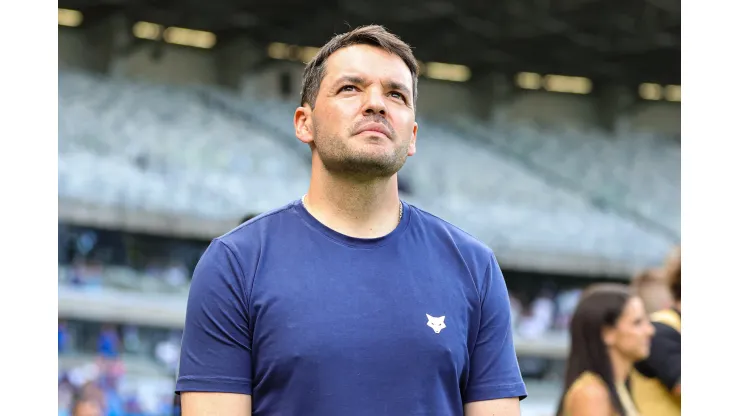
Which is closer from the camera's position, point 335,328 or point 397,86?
point 335,328

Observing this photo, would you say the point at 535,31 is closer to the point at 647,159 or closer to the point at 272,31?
the point at 647,159

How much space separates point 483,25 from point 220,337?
56.3ft

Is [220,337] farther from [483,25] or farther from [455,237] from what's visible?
[483,25]

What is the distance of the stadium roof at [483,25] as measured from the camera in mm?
17453

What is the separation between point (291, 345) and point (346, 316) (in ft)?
0.37

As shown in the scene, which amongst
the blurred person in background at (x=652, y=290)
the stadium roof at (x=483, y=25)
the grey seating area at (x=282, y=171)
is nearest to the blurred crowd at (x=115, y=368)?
the grey seating area at (x=282, y=171)

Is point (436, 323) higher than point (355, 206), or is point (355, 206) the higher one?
point (355, 206)

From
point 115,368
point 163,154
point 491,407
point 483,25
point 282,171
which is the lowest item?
point 115,368

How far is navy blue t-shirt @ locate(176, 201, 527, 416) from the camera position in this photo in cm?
177

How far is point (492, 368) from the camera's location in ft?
6.26

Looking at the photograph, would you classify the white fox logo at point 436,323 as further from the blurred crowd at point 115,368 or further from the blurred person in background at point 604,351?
the blurred crowd at point 115,368

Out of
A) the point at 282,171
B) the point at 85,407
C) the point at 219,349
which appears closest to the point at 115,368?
the point at 85,407

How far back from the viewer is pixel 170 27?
18297 millimetres

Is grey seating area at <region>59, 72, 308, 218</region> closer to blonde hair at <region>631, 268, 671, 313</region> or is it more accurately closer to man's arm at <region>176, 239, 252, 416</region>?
blonde hair at <region>631, 268, 671, 313</region>
